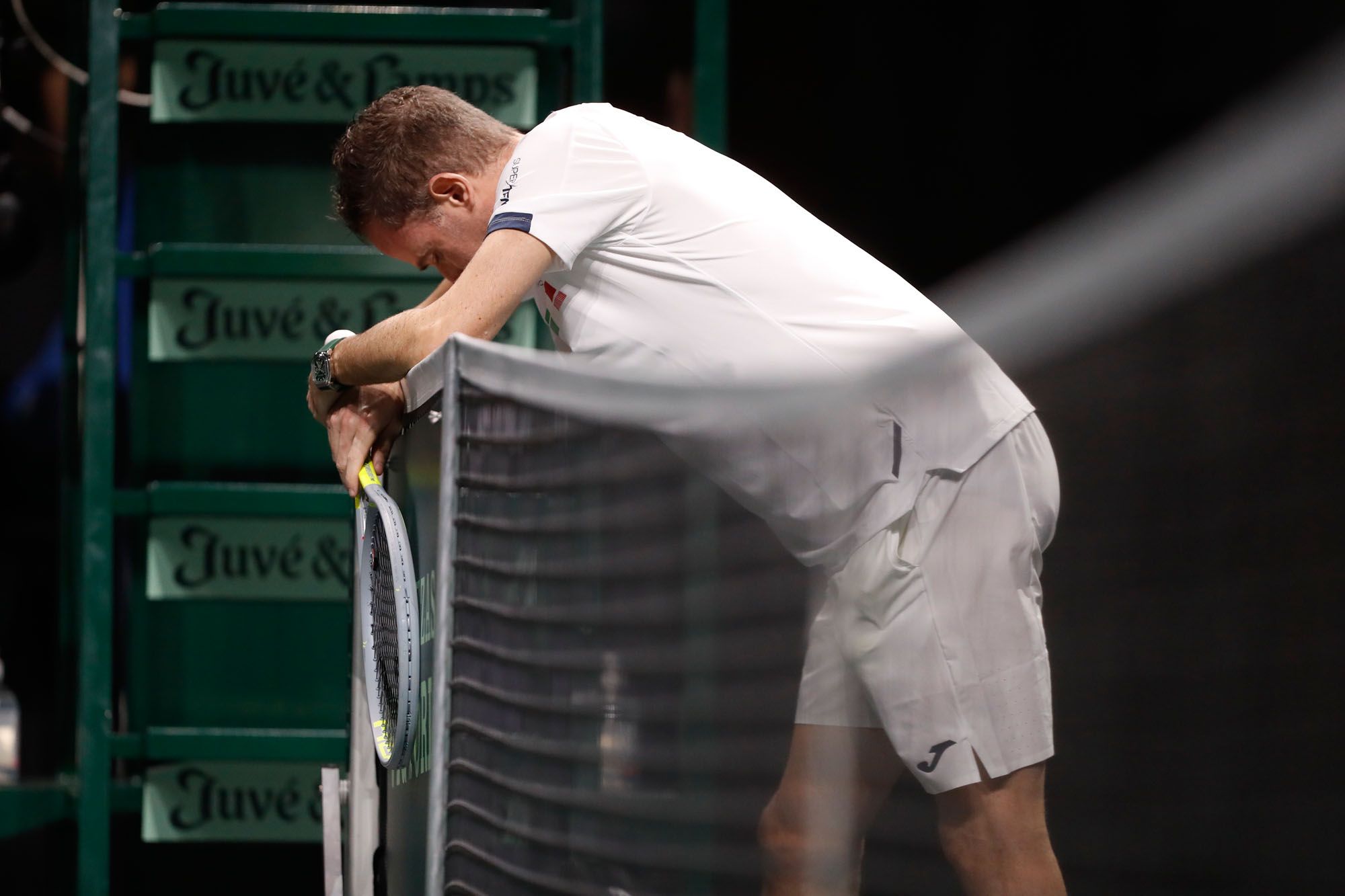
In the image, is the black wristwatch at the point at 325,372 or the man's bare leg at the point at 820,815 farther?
the black wristwatch at the point at 325,372

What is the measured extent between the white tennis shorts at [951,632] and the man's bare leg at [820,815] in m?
0.02

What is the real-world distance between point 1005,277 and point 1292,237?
1.03 ft

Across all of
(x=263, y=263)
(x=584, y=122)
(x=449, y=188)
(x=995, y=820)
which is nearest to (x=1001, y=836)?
(x=995, y=820)

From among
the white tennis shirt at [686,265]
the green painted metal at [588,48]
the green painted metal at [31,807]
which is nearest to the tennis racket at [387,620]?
the white tennis shirt at [686,265]

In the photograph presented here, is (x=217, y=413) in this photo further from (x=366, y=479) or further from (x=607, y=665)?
(x=607, y=665)

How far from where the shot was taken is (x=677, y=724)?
3.70ft

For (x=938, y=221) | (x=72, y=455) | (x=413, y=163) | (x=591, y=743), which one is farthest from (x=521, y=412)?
(x=938, y=221)

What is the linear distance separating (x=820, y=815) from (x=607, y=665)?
0.24 metres

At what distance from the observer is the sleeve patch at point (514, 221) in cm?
166

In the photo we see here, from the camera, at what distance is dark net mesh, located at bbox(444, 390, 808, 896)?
111 cm

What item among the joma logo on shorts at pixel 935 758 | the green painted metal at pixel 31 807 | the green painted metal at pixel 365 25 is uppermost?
the green painted metal at pixel 365 25

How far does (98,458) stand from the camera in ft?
9.68

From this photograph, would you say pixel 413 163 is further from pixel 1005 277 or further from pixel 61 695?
pixel 61 695

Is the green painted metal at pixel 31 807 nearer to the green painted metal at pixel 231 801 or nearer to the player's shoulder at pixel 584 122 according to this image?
the green painted metal at pixel 231 801
